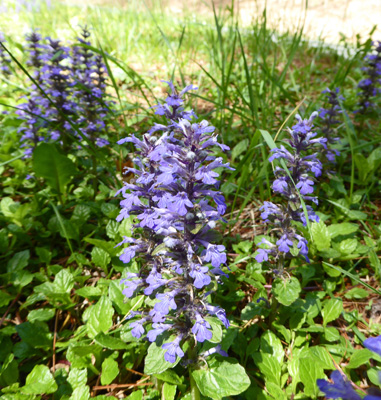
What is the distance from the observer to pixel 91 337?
2.25 metres

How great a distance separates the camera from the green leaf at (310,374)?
1.81 m

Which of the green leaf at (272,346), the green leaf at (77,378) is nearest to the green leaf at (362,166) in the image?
the green leaf at (272,346)

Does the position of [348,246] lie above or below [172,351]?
below

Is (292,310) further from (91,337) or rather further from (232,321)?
(91,337)

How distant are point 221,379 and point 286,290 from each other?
0.82 m

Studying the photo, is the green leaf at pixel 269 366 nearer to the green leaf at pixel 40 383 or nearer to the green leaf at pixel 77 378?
the green leaf at pixel 77 378

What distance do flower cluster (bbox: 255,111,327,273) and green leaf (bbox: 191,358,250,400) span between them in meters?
0.83

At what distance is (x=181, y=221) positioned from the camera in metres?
1.53

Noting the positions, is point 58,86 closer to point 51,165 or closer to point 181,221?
point 51,165

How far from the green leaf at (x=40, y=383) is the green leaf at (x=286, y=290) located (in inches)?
65.5

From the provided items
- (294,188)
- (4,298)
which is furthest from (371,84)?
(4,298)

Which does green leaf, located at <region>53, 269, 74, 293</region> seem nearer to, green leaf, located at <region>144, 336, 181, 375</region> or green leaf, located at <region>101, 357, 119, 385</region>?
green leaf, located at <region>101, 357, 119, 385</region>

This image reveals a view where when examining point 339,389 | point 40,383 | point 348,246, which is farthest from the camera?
point 348,246

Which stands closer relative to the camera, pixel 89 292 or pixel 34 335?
pixel 34 335
